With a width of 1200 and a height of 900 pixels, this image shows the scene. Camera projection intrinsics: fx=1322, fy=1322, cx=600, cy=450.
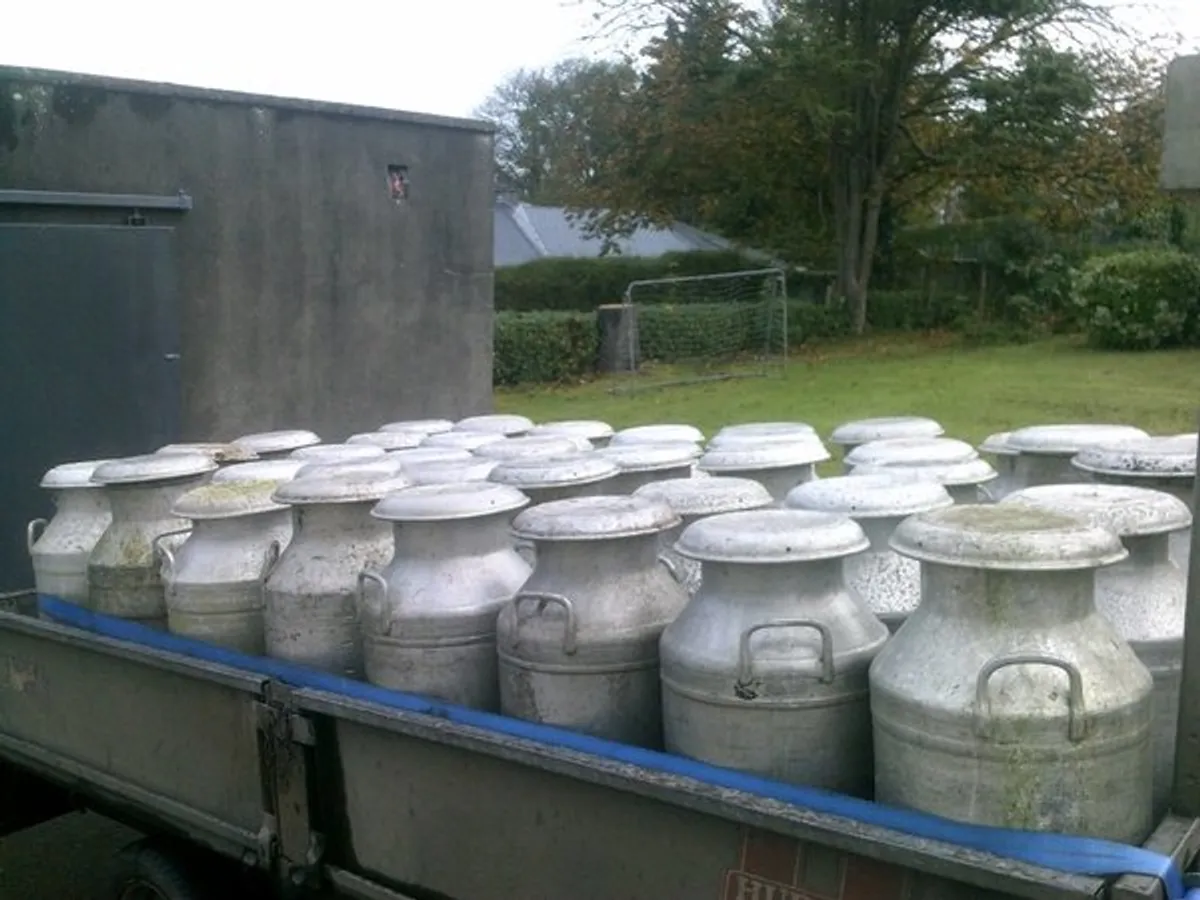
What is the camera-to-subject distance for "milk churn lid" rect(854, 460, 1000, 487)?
9.84ft

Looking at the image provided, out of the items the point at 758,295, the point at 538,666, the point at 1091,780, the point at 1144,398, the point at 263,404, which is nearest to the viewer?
the point at 1091,780

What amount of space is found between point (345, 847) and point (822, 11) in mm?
20286

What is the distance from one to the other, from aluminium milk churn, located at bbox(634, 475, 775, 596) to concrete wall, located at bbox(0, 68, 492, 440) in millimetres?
4261

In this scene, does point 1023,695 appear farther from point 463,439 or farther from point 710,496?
point 463,439

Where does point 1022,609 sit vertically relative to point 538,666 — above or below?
above

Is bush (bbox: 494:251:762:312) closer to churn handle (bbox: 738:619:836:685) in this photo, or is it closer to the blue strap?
the blue strap

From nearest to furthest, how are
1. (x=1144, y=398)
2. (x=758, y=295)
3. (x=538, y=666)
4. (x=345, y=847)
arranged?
(x=538, y=666) → (x=345, y=847) → (x=1144, y=398) → (x=758, y=295)

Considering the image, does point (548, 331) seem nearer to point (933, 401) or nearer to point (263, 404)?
point (933, 401)

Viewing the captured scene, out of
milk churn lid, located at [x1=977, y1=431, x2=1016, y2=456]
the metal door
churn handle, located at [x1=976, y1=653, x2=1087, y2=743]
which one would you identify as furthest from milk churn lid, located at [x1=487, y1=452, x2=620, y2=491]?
the metal door

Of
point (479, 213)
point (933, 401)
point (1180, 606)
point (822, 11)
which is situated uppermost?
point (822, 11)

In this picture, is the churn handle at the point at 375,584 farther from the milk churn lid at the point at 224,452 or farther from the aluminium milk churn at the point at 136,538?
the milk churn lid at the point at 224,452

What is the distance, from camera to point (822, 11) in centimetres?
2108

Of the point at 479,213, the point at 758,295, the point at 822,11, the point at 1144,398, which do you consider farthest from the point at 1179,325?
the point at 479,213

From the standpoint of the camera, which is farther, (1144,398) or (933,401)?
(933,401)
